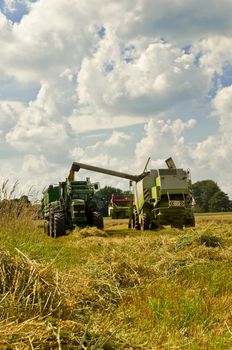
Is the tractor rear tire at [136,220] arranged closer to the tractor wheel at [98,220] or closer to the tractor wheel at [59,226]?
the tractor wheel at [98,220]

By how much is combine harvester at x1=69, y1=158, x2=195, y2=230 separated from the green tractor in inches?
90.9

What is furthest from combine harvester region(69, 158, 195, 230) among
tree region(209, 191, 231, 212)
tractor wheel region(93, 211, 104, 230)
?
tree region(209, 191, 231, 212)

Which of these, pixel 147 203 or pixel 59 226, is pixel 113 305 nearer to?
pixel 59 226

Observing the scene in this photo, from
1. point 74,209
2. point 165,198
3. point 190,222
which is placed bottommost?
point 190,222

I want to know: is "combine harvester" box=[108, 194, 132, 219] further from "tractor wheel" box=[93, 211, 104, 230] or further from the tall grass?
the tall grass

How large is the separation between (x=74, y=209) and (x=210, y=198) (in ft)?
255

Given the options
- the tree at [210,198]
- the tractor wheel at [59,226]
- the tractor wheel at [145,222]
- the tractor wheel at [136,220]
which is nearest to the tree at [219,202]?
the tree at [210,198]

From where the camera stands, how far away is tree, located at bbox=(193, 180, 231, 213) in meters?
92.2

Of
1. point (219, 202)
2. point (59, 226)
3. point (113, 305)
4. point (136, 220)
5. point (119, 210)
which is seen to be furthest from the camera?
point (219, 202)

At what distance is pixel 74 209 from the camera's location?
70.6 feet

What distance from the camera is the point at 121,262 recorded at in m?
7.00

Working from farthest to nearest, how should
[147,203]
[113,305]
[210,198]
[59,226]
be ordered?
[210,198], [147,203], [59,226], [113,305]

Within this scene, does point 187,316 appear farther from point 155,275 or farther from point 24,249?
point 24,249

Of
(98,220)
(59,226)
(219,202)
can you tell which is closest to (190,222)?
(98,220)
